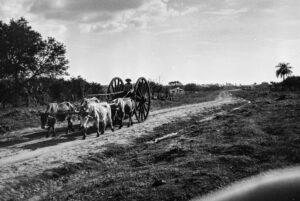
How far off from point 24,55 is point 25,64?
0.88 meters

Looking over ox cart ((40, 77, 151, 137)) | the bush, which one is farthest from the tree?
the bush

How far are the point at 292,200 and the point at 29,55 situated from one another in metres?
29.7

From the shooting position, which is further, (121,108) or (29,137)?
(121,108)

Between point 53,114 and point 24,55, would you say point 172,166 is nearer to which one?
point 53,114

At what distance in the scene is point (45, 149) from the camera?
1323cm

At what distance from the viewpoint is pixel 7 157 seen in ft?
40.0

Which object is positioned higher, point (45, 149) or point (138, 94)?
point (138, 94)

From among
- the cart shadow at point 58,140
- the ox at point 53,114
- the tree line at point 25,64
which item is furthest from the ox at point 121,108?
the tree line at point 25,64

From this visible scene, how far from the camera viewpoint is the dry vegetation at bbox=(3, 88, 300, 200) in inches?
333

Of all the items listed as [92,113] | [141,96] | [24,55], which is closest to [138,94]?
[141,96]

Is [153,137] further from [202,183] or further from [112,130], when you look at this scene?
[202,183]

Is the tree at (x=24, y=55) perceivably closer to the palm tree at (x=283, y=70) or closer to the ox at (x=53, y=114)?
the ox at (x=53, y=114)

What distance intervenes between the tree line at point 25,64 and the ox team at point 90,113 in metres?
14.4

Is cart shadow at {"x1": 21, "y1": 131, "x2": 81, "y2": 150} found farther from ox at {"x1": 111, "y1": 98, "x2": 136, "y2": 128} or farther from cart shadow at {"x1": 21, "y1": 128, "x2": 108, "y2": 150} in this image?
ox at {"x1": 111, "y1": 98, "x2": 136, "y2": 128}
